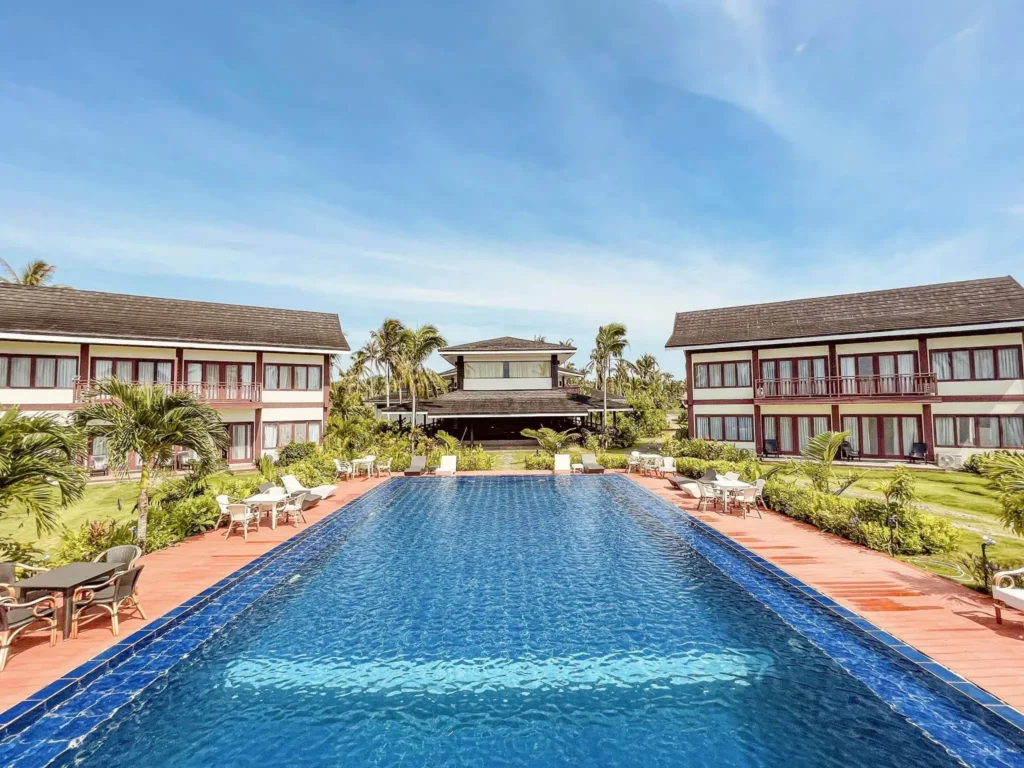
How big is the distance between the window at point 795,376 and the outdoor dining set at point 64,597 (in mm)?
30603

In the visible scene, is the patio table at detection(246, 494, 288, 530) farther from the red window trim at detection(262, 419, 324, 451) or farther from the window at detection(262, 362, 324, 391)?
the window at detection(262, 362, 324, 391)

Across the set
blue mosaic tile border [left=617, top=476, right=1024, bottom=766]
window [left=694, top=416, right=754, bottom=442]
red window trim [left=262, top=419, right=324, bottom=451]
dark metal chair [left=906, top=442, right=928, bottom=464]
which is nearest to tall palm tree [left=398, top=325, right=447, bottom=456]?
red window trim [left=262, top=419, right=324, bottom=451]

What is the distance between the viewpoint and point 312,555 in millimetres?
11141

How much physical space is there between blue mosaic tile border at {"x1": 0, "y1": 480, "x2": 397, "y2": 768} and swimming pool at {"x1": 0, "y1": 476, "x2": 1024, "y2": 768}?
3 cm

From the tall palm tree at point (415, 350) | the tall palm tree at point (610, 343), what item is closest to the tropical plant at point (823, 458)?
the tall palm tree at point (610, 343)

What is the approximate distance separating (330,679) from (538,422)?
28.3 metres

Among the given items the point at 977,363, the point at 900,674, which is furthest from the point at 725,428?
the point at 900,674

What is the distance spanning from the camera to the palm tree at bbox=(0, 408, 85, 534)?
7590 mm

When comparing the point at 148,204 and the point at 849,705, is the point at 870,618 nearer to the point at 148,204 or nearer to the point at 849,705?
the point at 849,705

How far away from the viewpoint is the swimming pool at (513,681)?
4.91 m

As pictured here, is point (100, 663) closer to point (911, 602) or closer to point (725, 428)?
point (911, 602)

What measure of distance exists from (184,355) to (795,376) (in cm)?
3537

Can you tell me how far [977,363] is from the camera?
24.7m

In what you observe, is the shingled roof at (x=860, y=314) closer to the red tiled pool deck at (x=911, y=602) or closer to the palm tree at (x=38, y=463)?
the red tiled pool deck at (x=911, y=602)
